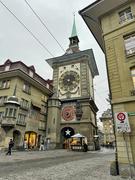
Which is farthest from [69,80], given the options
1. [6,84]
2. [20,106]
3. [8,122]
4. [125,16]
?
[125,16]

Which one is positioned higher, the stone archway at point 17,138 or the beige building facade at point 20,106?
the beige building facade at point 20,106

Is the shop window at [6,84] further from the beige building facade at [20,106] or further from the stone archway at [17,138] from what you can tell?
the stone archway at [17,138]

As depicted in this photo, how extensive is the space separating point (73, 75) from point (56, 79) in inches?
190

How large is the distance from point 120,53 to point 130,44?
3.43 feet

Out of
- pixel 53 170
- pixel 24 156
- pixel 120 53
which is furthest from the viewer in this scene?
pixel 24 156

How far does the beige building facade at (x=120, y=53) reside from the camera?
7516 millimetres

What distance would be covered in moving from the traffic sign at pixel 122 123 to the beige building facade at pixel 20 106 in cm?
1643

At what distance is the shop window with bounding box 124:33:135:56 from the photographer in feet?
31.6

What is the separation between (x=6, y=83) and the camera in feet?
74.2

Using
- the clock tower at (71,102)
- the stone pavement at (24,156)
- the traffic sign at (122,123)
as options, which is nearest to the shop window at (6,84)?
the clock tower at (71,102)

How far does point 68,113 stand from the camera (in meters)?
29.8

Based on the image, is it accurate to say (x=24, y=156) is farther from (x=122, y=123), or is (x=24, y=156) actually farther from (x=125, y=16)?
(x=125, y=16)

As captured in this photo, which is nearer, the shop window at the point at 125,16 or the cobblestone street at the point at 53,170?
the cobblestone street at the point at 53,170

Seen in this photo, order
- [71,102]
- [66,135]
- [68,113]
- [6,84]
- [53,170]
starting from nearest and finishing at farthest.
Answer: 1. [53,170]
2. [6,84]
3. [66,135]
4. [68,113]
5. [71,102]
